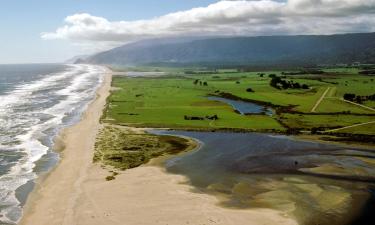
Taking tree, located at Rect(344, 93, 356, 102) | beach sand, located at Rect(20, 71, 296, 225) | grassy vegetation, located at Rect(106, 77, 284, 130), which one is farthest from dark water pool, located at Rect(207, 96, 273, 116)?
beach sand, located at Rect(20, 71, 296, 225)

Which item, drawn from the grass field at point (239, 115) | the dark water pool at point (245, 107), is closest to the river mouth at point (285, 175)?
the grass field at point (239, 115)

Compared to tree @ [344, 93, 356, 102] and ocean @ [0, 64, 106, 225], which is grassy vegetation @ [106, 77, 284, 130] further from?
tree @ [344, 93, 356, 102]

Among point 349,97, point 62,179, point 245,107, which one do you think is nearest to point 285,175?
point 62,179

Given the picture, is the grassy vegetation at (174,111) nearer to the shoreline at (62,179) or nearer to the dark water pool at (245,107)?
the dark water pool at (245,107)

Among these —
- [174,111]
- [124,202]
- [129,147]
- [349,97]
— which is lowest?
[124,202]

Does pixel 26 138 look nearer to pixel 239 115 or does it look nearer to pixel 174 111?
pixel 174 111
